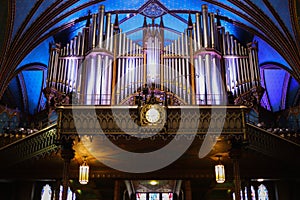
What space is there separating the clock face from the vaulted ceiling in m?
9.53

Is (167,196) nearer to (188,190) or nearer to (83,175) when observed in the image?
(188,190)

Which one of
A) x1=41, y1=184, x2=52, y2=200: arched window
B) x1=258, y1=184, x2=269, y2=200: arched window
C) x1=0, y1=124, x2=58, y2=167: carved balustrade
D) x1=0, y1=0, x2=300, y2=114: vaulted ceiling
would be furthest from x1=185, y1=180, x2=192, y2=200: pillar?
x1=0, y1=0, x2=300, y2=114: vaulted ceiling

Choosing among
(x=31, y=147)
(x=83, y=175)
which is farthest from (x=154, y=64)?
(x=31, y=147)

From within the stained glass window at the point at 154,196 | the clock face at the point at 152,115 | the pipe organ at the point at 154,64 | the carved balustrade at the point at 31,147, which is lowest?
the stained glass window at the point at 154,196

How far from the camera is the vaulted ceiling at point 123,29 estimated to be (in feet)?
59.1

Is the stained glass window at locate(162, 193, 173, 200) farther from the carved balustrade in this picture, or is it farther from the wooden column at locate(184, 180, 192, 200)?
the carved balustrade

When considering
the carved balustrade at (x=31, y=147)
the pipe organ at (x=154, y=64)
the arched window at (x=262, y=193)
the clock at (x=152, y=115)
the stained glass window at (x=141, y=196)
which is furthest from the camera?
the pipe organ at (x=154, y=64)

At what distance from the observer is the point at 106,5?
72.9 ft

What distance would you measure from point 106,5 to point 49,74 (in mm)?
5367

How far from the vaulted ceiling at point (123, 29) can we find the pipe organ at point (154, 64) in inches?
34.5

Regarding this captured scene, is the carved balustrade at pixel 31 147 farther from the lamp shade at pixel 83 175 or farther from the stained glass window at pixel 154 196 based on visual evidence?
the stained glass window at pixel 154 196

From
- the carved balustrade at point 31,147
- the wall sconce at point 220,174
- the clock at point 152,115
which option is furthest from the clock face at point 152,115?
the wall sconce at point 220,174

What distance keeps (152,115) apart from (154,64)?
31.7ft

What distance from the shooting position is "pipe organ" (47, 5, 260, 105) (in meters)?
19.3
